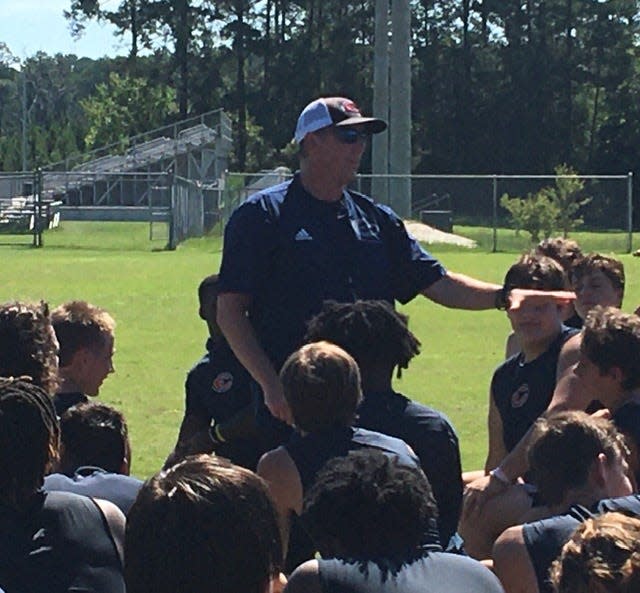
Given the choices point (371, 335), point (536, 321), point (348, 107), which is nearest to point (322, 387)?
point (371, 335)

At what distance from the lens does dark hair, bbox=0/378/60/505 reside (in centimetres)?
375

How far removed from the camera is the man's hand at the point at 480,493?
584cm

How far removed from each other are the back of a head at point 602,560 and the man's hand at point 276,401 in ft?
7.99

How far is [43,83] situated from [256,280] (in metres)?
118

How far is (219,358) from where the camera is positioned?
23.0ft

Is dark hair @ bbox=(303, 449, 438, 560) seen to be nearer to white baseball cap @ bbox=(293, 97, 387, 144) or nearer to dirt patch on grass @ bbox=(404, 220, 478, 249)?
white baseball cap @ bbox=(293, 97, 387, 144)

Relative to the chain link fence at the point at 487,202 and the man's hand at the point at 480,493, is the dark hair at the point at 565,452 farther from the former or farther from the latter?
the chain link fence at the point at 487,202

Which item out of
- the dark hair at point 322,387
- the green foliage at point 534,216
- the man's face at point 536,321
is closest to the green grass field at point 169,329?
the man's face at point 536,321

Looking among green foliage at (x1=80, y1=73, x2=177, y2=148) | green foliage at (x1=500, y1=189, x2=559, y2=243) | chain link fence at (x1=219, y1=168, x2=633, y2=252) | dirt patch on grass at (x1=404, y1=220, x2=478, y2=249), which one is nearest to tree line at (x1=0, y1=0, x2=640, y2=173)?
green foliage at (x1=80, y1=73, x2=177, y2=148)

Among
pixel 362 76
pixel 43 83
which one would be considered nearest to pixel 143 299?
pixel 362 76

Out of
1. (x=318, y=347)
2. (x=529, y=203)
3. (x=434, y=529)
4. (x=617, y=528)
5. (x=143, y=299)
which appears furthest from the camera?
(x=529, y=203)

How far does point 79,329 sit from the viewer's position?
5.88 meters

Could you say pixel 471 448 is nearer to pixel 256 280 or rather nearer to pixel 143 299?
pixel 256 280

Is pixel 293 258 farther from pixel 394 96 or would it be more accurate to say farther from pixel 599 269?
pixel 394 96
